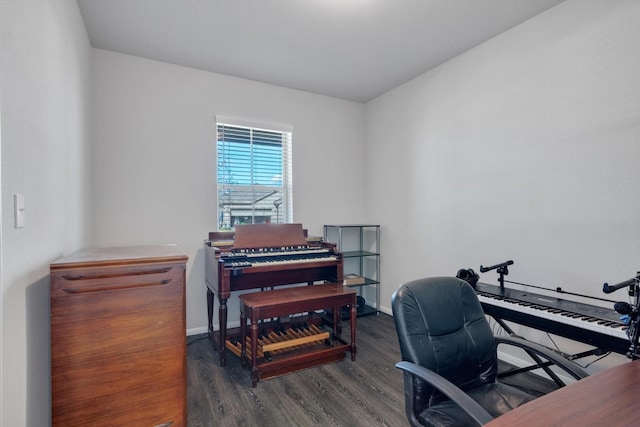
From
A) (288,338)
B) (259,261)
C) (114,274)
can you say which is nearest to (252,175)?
(259,261)

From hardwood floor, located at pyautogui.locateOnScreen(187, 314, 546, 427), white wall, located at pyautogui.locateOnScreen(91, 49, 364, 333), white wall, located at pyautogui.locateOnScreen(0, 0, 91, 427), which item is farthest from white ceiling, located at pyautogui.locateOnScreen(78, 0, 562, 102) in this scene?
hardwood floor, located at pyautogui.locateOnScreen(187, 314, 546, 427)

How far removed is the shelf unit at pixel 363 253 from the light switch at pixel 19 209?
10.1 feet

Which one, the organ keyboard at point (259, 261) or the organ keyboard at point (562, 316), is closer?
the organ keyboard at point (562, 316)

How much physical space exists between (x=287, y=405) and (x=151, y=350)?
101 centimetres

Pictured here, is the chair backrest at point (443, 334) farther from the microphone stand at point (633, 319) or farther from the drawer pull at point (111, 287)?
the drawer pull at point (111, 287)

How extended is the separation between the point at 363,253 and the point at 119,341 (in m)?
2.94

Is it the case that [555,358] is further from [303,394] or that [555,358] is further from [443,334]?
[303,394]

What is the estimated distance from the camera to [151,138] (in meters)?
3.18

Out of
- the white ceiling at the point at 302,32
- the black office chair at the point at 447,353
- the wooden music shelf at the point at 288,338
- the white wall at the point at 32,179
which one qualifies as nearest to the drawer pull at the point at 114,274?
the white wall at the point at 32,179

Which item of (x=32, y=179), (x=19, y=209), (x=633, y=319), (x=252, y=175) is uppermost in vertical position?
(x=252, y=175)

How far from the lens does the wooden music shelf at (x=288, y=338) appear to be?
95.2 inches

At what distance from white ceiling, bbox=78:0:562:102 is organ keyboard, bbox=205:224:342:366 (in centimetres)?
168

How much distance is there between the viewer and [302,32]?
2.68 m

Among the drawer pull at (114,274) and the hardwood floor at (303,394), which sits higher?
the drawer pull at (114,274)
